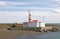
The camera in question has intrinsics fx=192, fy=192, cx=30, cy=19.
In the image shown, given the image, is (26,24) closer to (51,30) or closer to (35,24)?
(35,24)

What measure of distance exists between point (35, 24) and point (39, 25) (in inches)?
56.0

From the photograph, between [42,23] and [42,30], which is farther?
[42,23]

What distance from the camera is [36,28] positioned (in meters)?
60.7

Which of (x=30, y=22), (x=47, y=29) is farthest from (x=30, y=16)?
(x=47, y=29)

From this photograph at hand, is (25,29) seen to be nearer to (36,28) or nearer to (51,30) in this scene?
(36,28)

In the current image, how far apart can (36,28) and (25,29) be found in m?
3.87

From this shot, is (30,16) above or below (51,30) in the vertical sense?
above

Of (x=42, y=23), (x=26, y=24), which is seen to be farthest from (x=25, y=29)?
(x=42, y=23)

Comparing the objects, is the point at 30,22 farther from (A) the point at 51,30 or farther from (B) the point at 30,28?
(A) the point at 51,30

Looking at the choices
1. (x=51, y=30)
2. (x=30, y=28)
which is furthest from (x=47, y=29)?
(x=30, y=28)

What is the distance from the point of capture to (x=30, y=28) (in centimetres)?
6172

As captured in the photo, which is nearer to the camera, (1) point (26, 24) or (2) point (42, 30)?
(2) point (42, 30)

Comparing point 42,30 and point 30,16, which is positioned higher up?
point 30,16

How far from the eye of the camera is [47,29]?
204 feet
